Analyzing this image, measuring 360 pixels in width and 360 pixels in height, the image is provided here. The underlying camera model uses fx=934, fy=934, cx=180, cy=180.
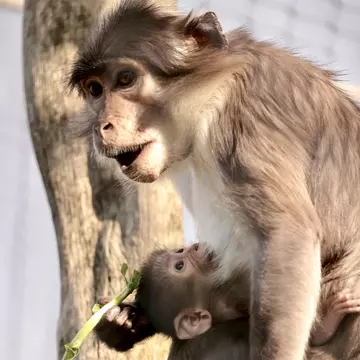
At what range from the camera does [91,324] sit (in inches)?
95.8

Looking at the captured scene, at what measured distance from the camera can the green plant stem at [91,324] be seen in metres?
2.40

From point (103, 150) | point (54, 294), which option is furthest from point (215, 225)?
point (54, 294)

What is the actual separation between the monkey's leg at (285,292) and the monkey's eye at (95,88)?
61 cm

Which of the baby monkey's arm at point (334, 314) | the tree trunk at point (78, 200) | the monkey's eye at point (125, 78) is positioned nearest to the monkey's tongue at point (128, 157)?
the monkey's eye at point (125, 78)

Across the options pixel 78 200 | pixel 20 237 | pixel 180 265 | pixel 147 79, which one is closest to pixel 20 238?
pixel 20 237

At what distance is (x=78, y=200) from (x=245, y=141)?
3.56 ft

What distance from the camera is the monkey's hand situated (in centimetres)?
245

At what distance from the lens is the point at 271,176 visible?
2.14 metres

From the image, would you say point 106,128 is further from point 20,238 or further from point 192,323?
point 20,238

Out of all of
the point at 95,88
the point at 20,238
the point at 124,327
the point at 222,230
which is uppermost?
the point at 95,88

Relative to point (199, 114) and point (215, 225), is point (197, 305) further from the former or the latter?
point (199, 114)

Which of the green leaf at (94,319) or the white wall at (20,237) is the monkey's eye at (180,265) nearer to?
the green leaf at (94,319)

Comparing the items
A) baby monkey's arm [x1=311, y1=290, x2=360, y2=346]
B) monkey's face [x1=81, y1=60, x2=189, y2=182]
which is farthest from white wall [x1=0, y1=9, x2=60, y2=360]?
baby monkey's arm [x1=311, y1=290, x2=360, y2=346]

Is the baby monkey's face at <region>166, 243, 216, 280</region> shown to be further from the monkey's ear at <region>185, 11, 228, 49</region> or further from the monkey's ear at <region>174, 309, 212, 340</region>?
the monkey's ear at <region>185, 11, 228, 49</region>
